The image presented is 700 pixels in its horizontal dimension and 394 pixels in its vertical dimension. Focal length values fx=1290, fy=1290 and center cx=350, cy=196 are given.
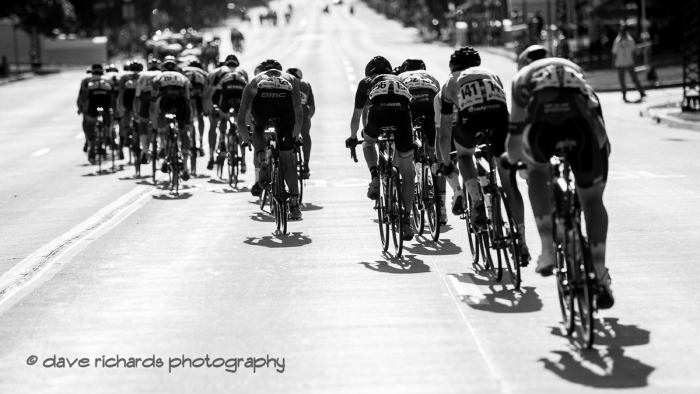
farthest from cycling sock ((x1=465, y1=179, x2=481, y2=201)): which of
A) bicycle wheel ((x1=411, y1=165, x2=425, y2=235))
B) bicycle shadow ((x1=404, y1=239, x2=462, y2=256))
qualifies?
bicycle wheel ((x1=411, y1=165, x2=425, y2=235))

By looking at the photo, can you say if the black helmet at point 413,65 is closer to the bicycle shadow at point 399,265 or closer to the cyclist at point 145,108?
the bicycle shadow at point 399,265

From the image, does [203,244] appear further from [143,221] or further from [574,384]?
[574,384]

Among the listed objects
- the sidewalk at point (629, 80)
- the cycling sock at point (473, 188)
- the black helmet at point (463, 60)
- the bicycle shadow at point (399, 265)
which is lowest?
the sidewalk at point (629, 80)

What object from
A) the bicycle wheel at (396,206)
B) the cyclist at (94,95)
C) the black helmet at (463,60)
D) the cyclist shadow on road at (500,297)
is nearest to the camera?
the cyclist shadow on road at (500,297)

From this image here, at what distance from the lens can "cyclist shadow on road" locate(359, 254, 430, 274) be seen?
1177 centimetres

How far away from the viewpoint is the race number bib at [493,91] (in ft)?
35.8

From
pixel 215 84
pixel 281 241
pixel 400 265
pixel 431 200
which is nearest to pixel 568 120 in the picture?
pixel 400 265

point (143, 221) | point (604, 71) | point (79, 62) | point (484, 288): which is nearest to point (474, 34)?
point (79, 62)

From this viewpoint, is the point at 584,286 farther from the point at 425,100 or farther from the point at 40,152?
the point at 40,152

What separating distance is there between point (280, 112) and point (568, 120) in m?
6.43

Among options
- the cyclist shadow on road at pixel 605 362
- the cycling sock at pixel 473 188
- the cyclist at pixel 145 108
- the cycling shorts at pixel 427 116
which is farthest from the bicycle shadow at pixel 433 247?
the cyclist at pixel 145 108

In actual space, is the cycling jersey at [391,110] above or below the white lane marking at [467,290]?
above

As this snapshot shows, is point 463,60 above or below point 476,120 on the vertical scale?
above

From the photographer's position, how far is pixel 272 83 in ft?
47.8
